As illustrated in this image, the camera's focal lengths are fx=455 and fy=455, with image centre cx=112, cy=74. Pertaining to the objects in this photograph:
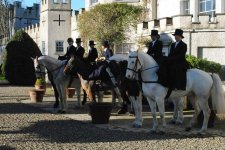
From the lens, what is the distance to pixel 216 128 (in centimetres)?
1268

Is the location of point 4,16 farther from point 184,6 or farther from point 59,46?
point 184,6

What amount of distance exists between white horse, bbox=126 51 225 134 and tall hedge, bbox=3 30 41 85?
19922 millimetres

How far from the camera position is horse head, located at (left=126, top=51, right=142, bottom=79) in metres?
11.5

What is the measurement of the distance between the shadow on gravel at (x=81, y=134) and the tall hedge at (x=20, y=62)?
1779 cm

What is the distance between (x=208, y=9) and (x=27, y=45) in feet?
40.7

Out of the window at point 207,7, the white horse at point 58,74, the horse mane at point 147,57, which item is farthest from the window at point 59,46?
the horse mane at point 147,57

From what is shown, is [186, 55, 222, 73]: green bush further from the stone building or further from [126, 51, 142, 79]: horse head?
[126, 51, 142, 79]: horse head

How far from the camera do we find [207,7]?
91.8 feet

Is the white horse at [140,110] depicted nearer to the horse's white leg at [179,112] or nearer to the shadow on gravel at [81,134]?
the horse's white leg at [179,112]

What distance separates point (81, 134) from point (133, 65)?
2.21m

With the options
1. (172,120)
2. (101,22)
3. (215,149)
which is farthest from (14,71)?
(215,149)

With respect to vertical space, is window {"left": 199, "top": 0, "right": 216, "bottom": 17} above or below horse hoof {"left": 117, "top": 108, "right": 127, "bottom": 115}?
above

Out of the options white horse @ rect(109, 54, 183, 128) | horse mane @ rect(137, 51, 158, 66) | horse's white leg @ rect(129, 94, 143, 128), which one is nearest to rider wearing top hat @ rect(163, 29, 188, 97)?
horse mane @ rect(137, 51, 158, 66)

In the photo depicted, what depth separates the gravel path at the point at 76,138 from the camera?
1009cm
